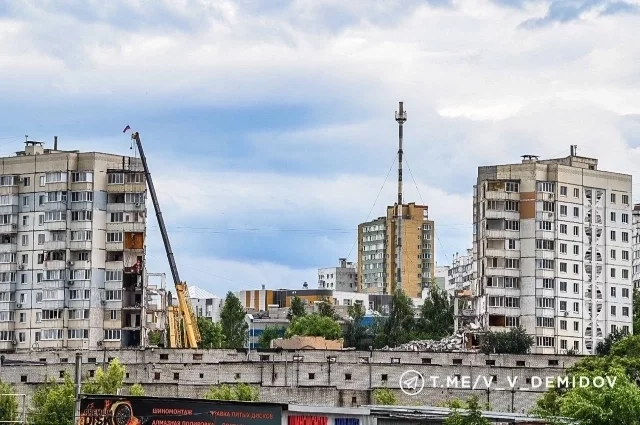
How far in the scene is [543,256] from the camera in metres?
145

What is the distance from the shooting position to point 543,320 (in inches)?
5709

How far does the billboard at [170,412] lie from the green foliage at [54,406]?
72.4 feet

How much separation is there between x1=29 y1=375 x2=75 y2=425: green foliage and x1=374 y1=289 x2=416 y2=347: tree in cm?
7021

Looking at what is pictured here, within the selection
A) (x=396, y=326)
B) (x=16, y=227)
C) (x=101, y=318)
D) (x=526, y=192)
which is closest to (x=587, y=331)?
(x=526, y=192)

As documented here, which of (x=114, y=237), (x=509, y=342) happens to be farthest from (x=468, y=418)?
(x=114, y=237)

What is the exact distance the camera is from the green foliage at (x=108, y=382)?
104125mm

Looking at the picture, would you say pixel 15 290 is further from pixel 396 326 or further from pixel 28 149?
pixel 396 326

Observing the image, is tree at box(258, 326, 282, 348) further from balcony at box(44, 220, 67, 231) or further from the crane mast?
balcony at box(44, 220, 67, 231)

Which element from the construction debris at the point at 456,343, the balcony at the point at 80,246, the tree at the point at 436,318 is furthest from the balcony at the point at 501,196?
the balcony at the point at 80,246

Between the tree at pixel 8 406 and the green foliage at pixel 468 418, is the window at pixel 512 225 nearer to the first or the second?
the tree at pixel 8 406

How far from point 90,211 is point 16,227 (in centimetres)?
828

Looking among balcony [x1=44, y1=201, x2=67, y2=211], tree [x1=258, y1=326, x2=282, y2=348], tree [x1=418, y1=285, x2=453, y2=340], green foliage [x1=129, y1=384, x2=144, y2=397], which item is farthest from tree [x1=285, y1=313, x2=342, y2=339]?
green foliage [x1=129, y1=384, x2=144, y2=397]

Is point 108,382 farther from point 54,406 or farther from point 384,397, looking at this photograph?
point 384,397

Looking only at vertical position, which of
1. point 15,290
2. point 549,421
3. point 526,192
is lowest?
point 549,421
